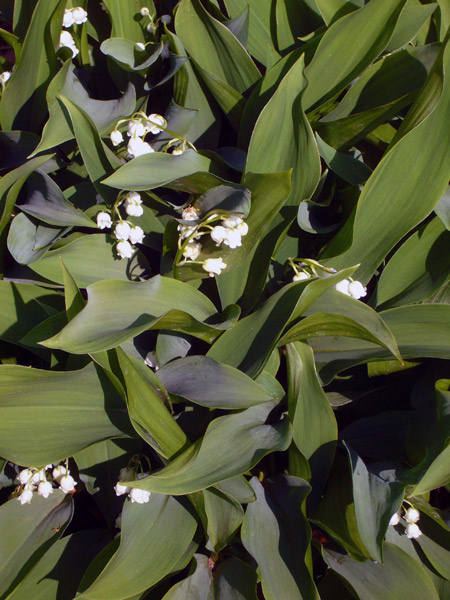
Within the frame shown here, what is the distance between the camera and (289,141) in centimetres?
115

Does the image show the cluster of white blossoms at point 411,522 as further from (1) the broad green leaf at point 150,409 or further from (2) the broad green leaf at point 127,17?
(2) the broad green leaf at point 127,17

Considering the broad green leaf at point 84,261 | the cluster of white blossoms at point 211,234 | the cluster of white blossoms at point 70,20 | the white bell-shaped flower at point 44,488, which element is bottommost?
the white bell-shaped flower at point 44,488

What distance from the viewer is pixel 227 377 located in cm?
99

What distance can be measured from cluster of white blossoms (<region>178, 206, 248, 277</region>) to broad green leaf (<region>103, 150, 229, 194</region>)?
63mm

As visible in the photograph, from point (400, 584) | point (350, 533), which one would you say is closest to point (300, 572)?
point (350, 533)

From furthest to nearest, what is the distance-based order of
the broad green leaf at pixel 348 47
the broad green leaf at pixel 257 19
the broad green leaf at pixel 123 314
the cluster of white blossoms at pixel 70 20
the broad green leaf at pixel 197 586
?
the broad green leaf at pixel 257 19 → the cluster of white blossoms at pixel 70 20 → the broad green leaf at pixel 348 47 → the broad green leaf at pixel 197 586 → the broad green leaf at pixel 123 314

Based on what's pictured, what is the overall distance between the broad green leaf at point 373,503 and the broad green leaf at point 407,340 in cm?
21

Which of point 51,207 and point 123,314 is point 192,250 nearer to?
point 123,314

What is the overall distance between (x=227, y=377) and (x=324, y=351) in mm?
284

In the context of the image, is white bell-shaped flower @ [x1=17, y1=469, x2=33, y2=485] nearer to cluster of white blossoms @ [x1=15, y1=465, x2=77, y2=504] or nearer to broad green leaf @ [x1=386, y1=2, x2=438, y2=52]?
cluster of white blossoms @ [x1=15, y1=465, x2=77, y2=504]

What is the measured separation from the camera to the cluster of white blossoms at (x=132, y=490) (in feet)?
3.35

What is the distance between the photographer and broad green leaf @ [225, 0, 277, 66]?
4.71 feet

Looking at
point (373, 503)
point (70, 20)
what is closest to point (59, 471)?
point (373, 503)

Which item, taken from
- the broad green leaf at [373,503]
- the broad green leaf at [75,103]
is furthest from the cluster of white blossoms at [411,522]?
the broad green leaf at [75,103]
